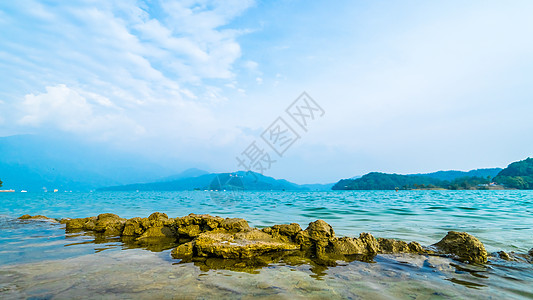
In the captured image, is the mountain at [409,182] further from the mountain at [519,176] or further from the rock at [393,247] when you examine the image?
the rock at [393,247]

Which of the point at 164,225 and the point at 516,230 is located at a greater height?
the point at 164,225

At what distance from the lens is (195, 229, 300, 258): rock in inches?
257

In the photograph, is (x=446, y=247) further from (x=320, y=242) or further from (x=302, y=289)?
(x=302, y=289)

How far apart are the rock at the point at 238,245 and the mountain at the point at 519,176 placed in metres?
113

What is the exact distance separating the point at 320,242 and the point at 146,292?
4.70m

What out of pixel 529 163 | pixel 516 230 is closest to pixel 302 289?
pixel 516 230

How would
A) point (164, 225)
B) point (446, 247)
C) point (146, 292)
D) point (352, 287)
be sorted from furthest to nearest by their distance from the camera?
point (164, 225) → point (446, 247) → point (352, 287) → point (146, 292)

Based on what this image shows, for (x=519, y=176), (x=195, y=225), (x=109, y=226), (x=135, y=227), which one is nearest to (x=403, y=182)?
(x=519, y=176)

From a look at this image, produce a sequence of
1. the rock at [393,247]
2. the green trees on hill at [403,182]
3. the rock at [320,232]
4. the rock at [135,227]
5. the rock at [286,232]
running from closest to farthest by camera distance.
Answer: the rock at [393,247] < the rock at [320,232] < the rock at [286,232] < the rock at [135,227] < the green trees on hill at [403,182]

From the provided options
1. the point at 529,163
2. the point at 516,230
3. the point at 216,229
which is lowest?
the point at 516,230

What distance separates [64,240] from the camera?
898 cm

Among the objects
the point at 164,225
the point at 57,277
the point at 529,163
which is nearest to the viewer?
the point at 57,277

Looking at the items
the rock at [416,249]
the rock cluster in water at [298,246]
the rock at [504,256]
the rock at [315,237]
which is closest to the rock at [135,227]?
the rock cluster in water at [298,246]

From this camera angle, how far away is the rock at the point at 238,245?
257 inches
